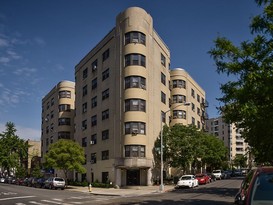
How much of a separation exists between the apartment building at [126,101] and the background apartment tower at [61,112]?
14079mm

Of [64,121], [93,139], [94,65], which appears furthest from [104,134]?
[64,121]

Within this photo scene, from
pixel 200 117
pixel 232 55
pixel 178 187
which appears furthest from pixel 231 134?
pixel 232 55

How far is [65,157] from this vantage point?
4969 centimetres

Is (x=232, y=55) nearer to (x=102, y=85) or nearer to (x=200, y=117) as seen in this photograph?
(x=102, y=85)

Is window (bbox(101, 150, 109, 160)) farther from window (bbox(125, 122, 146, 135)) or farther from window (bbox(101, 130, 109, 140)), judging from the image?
window (bbox(125, 122, 146, 135))

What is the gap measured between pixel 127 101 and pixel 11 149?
63661 mm

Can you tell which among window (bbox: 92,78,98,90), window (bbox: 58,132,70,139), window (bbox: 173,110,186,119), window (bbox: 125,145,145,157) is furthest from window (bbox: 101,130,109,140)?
window (bbox: 58,132,70,139)

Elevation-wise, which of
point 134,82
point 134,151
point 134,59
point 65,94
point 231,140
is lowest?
point 134,151

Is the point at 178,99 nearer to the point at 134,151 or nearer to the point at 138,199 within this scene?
the point at 134,151

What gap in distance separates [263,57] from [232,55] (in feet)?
6.09

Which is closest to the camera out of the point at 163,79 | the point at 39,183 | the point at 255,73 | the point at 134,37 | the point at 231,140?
the point at 255,73

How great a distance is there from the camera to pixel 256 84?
15.4m

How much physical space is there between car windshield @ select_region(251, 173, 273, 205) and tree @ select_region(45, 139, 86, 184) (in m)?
44.6

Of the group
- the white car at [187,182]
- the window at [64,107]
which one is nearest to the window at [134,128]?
the white car at [187,182]
